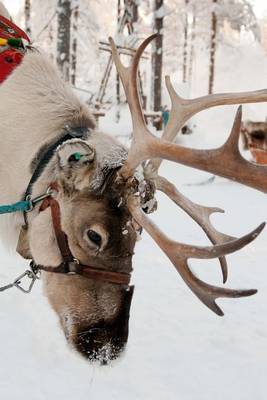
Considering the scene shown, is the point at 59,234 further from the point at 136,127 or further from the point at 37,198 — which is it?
the point at 136,127

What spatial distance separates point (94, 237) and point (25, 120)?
1002 mm

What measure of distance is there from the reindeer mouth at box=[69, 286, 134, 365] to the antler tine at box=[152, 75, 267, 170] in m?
0.89

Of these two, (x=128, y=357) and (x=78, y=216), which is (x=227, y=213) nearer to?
(x=128, y=357)

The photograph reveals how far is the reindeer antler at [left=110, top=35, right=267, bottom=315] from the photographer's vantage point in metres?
2.37

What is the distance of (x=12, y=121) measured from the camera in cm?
317

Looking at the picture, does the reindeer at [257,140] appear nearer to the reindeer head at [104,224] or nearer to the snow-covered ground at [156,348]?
the snow-covered ground at [156,348]

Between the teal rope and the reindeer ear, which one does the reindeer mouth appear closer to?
the reindeer ear

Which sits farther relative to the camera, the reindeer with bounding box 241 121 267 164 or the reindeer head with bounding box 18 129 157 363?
the reindeer with bounding box 241 121 267 164

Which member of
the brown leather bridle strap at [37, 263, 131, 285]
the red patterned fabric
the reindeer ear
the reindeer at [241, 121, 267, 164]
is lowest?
the reindeer at [241, 121, 267, 164]

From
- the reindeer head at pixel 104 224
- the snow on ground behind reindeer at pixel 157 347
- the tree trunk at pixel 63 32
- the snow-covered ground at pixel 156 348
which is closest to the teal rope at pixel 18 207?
the reindeer head at pixel 104 224

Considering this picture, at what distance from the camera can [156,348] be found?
3711 millimetres

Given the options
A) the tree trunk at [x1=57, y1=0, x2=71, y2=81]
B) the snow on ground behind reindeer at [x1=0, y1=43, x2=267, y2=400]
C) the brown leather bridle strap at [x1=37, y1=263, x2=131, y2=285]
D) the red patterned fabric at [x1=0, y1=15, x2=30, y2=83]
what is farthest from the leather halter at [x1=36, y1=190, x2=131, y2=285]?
the tree trunk at [x1=57, y1=0, x2=71, y2=81]

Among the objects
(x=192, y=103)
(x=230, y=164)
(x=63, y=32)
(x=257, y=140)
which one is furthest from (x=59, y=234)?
(x=63, y=32)

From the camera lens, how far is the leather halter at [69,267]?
2625 millimetres
